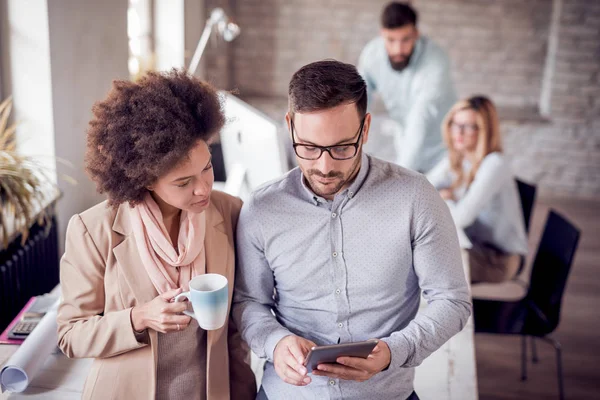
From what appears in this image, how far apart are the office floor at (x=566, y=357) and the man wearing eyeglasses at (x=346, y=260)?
1592 millimetres

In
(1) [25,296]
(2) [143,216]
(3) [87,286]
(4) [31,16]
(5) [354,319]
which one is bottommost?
(1) [25,296]

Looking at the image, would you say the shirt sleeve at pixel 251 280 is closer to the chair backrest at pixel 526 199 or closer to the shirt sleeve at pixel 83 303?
the shirt sleeve at pixel 83 303

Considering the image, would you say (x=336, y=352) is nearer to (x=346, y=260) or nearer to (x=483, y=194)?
(x=346, y=260)

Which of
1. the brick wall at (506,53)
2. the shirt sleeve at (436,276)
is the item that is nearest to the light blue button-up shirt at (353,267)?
the shirt sleeve at (436,276)

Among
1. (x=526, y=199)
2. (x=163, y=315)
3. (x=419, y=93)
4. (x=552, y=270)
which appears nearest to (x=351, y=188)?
(x=163, y=315)

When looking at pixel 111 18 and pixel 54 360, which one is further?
pixel 111 18

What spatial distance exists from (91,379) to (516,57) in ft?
17.0

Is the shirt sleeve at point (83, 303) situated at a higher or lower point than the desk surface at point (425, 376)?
higher

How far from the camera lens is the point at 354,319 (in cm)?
156

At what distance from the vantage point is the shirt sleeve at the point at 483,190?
288cm

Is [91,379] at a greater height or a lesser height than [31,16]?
lesser

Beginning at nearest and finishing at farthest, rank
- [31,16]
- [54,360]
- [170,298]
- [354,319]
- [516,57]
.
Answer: [170,298]
[354,319]
[54,360]
[31,16]
[516,57]

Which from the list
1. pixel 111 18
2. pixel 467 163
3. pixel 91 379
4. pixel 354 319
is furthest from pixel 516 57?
pixel 91 379

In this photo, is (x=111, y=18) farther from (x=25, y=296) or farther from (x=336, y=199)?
(x=336, y=199)
